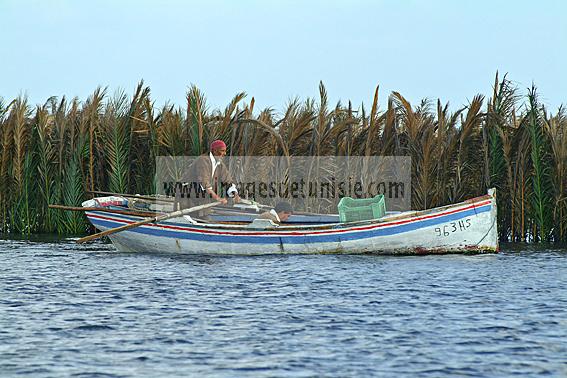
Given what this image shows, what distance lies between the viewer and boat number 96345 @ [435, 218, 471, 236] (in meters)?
18.4

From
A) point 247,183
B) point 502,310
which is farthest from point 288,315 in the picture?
point 247,183

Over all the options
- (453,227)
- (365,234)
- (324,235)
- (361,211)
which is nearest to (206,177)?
(324,235)

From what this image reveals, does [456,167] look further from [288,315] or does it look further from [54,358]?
[54,358]

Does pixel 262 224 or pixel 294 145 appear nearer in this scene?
pixel 262 224

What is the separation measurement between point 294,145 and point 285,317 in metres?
12.5

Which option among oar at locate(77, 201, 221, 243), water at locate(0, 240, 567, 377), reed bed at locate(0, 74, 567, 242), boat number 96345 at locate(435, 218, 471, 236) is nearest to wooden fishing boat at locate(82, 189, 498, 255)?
boat number 96345 at locate(435, 218, 471, 236)

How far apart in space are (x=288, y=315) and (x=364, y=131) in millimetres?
12455

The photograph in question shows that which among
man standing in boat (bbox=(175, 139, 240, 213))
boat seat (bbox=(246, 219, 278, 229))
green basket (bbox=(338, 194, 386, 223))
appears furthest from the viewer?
green basket (bbox=(338, 194, 386, 223))

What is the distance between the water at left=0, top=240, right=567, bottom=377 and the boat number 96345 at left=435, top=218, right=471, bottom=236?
773 millimetres

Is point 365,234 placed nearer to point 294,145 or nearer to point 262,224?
point 262,224

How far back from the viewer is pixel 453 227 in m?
18.5

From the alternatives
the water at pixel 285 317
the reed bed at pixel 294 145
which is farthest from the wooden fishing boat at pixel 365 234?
the reed bed at pixel 294 145

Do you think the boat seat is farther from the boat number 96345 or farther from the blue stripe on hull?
the boat number 96345

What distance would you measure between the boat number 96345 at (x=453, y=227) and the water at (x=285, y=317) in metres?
0.77
